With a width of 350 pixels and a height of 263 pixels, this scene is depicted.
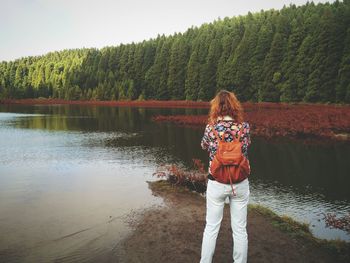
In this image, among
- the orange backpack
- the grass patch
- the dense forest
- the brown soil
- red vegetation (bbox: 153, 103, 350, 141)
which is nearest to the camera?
the orange backpack

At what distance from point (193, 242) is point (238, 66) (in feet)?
194

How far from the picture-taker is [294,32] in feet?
181

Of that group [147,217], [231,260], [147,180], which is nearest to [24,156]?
[147,180]

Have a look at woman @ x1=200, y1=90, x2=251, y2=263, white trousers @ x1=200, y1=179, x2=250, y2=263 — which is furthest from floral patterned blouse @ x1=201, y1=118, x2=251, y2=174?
white trousers @ x1=200, y1=179, x2=250, y2=263

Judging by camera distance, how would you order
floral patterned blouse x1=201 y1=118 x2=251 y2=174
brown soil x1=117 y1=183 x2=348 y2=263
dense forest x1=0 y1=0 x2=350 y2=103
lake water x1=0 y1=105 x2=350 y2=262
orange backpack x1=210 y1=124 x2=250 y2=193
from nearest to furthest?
orange backpack x1=210 y1=124 x2=250 y2=193 → floral patterned blouse x1=201 y1=118 x2=251 y2=174 → brown soil x1=117 y1=183 x2=348 y2=263 → lake water x1=0 y1=105 x2=350 y2=262 → dense forest x1=0 y1=0 x2=350 y2=103

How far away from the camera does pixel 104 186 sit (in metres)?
10.5

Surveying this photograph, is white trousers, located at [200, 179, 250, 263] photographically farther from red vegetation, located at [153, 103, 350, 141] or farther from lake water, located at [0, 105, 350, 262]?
red vegetation, located at [153, 103, 350, 141]

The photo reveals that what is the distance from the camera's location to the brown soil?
5240mm

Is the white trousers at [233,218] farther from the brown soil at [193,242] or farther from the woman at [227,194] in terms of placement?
the brown soil at [193,242]

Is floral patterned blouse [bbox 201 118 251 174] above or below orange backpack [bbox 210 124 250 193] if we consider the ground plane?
above

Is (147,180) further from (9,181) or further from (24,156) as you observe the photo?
(24,156)

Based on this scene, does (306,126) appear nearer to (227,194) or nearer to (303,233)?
(303,233)

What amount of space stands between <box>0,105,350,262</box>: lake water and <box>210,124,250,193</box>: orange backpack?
243cm

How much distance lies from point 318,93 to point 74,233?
150ft
